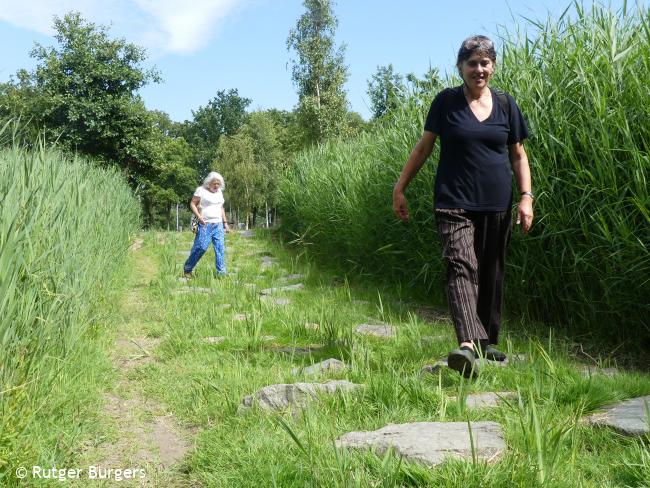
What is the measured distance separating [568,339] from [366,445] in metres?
2.75

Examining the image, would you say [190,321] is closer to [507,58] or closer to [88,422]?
[88,422]

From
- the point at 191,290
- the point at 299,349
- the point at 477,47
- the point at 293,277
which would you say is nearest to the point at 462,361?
the point at 299,349

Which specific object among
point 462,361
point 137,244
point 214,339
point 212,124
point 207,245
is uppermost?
point 212,124

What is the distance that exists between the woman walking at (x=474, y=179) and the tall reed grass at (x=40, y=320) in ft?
6.81

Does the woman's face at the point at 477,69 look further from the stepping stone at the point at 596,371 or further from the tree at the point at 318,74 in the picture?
the tree at the point at 318,74

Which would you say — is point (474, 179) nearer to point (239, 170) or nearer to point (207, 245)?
point (207, 245)

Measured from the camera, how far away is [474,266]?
11.8 ft

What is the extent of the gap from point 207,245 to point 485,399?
6.04 metres

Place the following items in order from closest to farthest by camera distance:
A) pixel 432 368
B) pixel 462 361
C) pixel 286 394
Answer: pixel 286 394 < pixel 462 361 < pixel 432 368

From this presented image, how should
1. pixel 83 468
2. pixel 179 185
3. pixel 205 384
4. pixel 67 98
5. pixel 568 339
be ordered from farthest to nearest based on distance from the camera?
pixel 179 185 → pixel 67 98 → pixel 568 339 → pixel 205 384 → pixel 83 468

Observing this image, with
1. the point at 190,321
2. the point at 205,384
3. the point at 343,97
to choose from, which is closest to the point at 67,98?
the point at 343,97

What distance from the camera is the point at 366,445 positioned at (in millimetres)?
2219

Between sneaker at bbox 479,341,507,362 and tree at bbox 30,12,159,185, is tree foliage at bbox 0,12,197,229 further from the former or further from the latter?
sneaker at bbox 479,341,507,362

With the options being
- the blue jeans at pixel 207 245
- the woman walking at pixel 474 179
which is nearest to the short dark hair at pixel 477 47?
the woman walking at pixel 474 179
